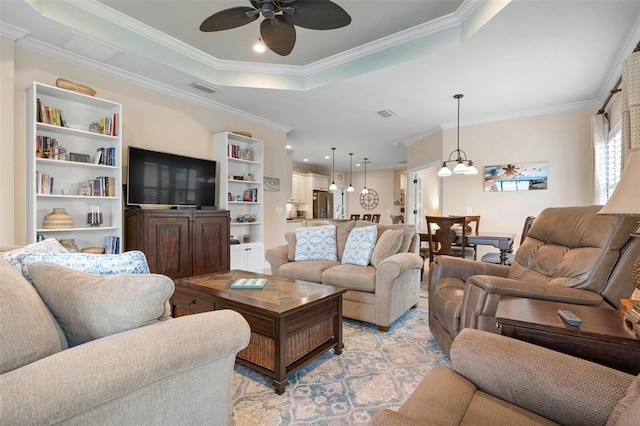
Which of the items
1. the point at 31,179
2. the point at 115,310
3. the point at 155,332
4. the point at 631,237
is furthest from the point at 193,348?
the point at 31,179

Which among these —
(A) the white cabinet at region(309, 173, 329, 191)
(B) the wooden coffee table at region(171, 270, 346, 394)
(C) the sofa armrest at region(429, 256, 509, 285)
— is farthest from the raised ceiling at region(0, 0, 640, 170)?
(A) the white cabinet at region(309, 173, 329, 191)

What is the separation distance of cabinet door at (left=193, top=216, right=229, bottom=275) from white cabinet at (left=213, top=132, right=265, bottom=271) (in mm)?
412

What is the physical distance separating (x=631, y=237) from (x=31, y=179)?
4.50m

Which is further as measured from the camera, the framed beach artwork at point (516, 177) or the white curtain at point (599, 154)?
the framed beach artwork at point (516, 177)

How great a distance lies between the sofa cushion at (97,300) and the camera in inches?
39.3

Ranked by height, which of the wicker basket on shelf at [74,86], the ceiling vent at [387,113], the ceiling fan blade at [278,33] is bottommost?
the wicker basket on shelf at [74,86]

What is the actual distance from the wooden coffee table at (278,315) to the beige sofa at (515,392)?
972mm

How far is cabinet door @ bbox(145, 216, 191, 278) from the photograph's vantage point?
347 cm

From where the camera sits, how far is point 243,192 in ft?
17.1

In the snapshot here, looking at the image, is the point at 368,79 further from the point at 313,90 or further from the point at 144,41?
the point at 144,41

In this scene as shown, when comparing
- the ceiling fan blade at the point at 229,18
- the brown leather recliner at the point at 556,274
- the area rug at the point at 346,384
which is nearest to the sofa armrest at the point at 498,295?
the brown leather recliner at the point at 556,274

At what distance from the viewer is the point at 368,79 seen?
12.3 ft

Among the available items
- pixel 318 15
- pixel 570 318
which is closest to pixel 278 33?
pixel 318 15

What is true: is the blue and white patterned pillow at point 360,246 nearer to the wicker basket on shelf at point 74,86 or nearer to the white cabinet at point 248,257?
the white cabinet at point 248,257
